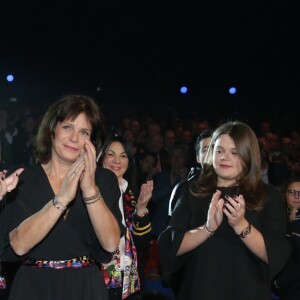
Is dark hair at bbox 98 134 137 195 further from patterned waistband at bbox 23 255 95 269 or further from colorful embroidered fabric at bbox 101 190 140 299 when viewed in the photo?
patterned waistband at bbox 23 255 95 269

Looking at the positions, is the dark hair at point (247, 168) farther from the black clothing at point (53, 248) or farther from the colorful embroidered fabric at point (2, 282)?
the colorful embroidered fabric at point (2, 282)

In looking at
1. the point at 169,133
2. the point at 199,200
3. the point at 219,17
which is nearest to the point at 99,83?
the point at 219,17

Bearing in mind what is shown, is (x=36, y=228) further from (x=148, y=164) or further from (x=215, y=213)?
(x=148, y=164)

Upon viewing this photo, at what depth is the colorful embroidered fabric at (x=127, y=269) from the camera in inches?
176

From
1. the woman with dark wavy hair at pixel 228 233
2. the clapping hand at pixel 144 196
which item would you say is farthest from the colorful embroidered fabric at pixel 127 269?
the woman with dark wavy hair at pixel 228 233

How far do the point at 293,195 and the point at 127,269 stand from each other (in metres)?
1.64

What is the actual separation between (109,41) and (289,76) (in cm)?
469

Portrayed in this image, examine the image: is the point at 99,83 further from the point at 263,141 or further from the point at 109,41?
the point at 263,141

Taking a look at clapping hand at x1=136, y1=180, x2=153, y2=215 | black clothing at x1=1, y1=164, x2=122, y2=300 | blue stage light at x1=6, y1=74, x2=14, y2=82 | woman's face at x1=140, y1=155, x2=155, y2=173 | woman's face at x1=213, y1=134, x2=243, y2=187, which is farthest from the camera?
blue stage light at x1=6, y1=74, x2=14, y2=82

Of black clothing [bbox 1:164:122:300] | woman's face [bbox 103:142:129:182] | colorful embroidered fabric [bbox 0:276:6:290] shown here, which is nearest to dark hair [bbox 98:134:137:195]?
woman's face [bbox 103:142:129:182]

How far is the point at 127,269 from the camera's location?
451cm

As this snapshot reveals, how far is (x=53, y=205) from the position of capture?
9.93 feet

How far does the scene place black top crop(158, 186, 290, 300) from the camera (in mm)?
3418

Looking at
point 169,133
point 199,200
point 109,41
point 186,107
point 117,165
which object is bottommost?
point 199,200
